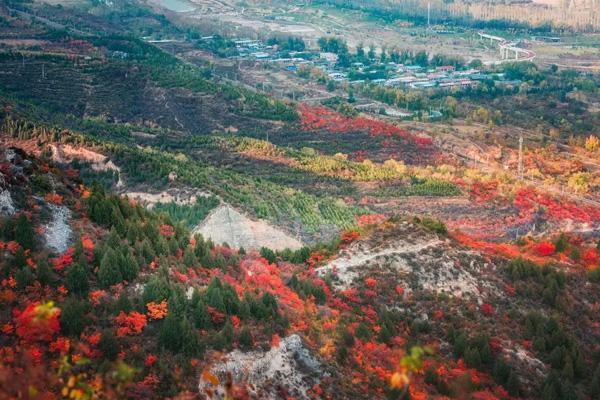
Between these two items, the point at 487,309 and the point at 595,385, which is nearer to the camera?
the point at 595,385

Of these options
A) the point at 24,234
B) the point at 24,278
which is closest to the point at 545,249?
the point at 24,234

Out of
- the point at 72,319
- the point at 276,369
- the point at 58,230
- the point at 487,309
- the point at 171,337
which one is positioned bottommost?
the point at 487,309

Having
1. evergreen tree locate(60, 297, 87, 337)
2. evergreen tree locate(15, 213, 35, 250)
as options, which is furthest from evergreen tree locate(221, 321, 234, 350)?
evergreen tree locate(15, 213, 35, 250)

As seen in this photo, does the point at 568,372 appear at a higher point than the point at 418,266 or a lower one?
lower

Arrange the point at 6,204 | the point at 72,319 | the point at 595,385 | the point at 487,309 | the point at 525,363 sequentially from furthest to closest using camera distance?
the point at 487,309 → the point at 525,363 → the point at 6,204 → the point at 595,385 → the point at 72,319

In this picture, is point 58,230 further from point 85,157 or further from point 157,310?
point 85,157

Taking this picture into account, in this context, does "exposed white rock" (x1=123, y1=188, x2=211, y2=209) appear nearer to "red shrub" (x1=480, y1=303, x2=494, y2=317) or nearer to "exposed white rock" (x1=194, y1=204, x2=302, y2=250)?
"exposed white rock" (x1=194, y1=204, x2=302, y2=250)
